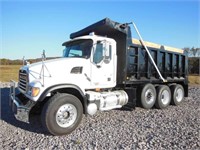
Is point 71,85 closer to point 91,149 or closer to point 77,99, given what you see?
point 77,99

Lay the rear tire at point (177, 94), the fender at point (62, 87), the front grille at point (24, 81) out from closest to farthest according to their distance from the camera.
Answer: the fender at point (62, 87) → the front grille at point (24, 81) → the rear tire at point (177, 94)

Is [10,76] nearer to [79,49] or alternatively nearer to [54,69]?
[79,49]

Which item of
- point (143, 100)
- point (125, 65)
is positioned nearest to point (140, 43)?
point (125, 65)

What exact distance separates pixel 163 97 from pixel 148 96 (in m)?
1.05

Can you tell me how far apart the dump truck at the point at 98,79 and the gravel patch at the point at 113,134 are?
363 millimetres

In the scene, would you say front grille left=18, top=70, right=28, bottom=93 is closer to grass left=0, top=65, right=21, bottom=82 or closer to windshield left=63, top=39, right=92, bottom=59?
windshield left=63, top=39, right=92, bottom=59

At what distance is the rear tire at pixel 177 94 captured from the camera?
8.95m

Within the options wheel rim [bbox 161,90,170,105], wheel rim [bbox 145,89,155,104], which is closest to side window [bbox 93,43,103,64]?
wheel rim [bbox 145,89,155,104]

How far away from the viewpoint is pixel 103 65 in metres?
6.30

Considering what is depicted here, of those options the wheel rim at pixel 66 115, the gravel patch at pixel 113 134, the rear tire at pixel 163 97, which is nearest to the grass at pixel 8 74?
the gravel patch at pixel 113 134

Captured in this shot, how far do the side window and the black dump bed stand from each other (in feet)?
2.88

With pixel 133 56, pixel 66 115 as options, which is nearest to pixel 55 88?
pixel 66 115

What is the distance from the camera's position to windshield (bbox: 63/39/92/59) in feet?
19.8

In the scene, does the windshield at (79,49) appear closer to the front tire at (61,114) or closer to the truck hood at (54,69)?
the truck hood at (54,69)
